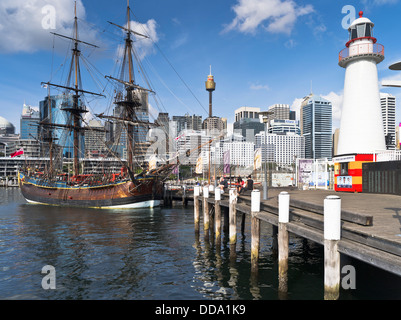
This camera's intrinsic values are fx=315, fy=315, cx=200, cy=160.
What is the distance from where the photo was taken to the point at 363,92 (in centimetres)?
2502

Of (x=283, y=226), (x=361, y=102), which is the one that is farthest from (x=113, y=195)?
(x=283, y=226)

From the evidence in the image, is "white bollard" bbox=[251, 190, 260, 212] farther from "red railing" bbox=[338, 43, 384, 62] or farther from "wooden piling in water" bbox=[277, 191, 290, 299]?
"red railing" bbox=[338, 43, 384, 62]

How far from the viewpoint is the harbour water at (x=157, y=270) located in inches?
450

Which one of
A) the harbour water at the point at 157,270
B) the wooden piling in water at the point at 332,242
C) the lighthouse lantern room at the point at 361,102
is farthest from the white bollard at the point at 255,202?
the lighthouse lantern room at the point at 361,102

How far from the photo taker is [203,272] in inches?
557

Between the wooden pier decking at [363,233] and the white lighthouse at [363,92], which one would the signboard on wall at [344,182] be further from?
the wooden pier decking at [363,233]

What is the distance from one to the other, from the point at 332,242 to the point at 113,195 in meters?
41.1

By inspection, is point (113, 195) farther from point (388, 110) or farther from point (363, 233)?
point (388, 110)

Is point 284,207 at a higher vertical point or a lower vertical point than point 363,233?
higher

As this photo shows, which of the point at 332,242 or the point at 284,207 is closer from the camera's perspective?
the point at 332,242

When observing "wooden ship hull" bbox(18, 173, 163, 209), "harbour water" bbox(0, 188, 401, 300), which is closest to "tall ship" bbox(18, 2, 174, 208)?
"wooden ship hull" bbox(18, 173, 163, 209)
